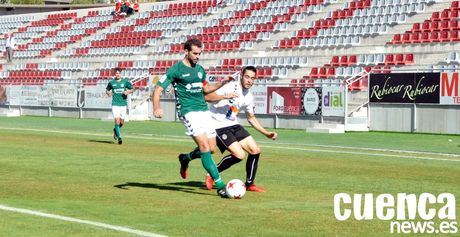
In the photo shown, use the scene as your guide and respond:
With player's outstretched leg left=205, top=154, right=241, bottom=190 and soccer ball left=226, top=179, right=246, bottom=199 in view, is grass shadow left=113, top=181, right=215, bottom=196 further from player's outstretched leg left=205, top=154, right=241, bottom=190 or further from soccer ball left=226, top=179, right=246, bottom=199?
soccer ball left=226, top=179, right=246, bottom=199

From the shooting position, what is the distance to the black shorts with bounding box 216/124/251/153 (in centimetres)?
1378

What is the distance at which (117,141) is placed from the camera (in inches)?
1078

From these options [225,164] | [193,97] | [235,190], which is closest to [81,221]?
[235,190]

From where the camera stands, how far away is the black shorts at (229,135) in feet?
45.2

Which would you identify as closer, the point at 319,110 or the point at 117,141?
the point at 117,141

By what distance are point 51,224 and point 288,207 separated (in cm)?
329

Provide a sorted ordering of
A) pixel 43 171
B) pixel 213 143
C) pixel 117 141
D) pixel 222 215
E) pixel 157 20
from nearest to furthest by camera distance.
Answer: pixel 222 215
pixel 213 143
pixel 43 171
pixel 117 141
pixel 157 20

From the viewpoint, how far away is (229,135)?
13.8 meters

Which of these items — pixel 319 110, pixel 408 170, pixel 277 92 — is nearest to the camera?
pixel 408 170

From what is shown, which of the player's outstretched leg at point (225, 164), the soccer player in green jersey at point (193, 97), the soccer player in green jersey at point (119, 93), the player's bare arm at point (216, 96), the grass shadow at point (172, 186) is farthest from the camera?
the soccer player in green jersey at point (119, 93)

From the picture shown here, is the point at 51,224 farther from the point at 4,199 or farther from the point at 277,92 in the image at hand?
the point at 277,92

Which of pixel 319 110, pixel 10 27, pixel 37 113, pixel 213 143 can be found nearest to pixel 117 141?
pixel 319 110

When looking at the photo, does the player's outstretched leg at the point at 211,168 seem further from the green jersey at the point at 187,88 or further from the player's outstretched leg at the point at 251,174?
the player's outstretched leg at the point at 251,174

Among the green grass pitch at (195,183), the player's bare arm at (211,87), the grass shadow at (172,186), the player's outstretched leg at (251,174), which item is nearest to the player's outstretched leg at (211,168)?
the green grass pitch at (195,183)
